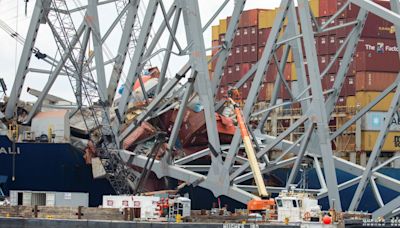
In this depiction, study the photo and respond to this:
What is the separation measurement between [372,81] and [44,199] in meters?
38.8

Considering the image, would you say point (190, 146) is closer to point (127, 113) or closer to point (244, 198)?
point (127, 113)

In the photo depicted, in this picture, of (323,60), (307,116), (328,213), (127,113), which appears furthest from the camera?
(323,60)

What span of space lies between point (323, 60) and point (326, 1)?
18.3 feet

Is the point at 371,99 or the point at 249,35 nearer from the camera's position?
the point at 371,99

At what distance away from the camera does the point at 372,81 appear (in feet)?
305

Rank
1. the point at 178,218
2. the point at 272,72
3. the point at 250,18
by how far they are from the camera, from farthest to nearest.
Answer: the point at 250,18 < the point at 272,72 < the point at 178,218

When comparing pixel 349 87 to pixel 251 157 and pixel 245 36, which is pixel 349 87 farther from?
pixel 251 157

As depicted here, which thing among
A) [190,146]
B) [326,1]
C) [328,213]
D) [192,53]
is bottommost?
[328,213]

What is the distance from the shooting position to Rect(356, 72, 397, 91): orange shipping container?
9275 cm

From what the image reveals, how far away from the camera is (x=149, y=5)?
72.0m

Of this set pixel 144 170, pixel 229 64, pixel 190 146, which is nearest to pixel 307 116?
pixel 144 170

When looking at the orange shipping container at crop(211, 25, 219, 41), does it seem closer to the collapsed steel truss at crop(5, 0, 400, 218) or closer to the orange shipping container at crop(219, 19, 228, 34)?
the orange shipping container at crop(219, 19, 228, 34)

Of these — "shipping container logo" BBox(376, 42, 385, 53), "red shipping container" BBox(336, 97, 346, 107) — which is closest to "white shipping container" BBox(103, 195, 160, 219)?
"red shipping container" BBox(336, 97, 346, 107)

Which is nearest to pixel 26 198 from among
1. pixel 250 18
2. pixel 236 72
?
pixel 236 72
